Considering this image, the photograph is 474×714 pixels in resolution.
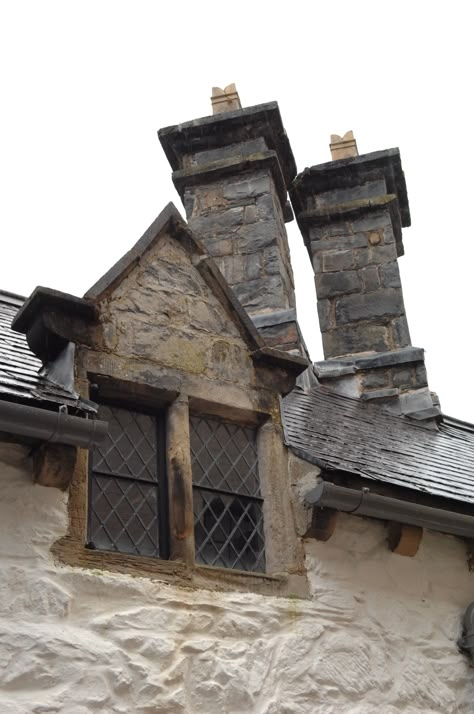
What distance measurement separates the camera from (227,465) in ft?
18.8

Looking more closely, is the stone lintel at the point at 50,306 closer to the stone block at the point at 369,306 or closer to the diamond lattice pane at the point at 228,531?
the diamond lattice pane at the point at 228,531

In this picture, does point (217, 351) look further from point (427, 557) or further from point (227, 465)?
Answer: point (427, 557)

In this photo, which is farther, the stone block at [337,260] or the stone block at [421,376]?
the stone block at [337,260]

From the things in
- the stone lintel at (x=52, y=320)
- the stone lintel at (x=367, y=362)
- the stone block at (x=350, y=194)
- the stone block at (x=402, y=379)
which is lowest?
the stone lintel at (x=52, y=320)

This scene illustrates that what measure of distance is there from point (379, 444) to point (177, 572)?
2.46m

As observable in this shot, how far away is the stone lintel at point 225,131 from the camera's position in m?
9.48

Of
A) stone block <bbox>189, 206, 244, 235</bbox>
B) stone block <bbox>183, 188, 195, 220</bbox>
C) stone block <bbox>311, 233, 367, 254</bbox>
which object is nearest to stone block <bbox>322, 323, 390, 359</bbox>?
stone block <bbox>311, 233, 367, 254</bbox>

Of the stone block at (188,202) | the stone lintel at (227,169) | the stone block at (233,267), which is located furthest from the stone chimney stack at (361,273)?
the stone block at (188,202)

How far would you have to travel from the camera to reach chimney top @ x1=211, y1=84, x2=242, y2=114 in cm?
983

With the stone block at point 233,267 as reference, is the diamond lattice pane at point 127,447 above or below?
below

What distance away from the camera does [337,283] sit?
377 inches

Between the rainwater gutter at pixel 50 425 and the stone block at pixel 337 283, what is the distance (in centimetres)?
509

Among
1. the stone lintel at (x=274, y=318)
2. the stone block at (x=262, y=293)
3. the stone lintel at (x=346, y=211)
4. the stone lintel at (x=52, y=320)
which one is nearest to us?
the stone lintel at (x=52, y=320)

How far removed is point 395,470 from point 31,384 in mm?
2376
